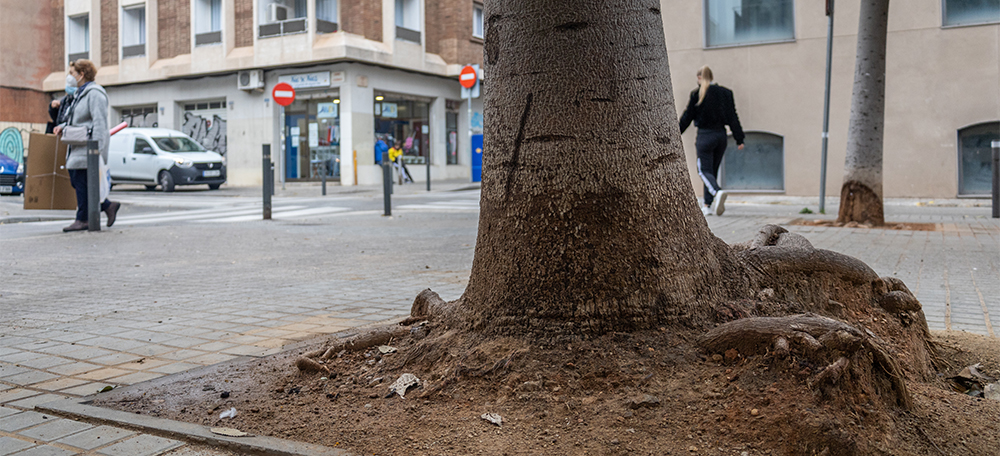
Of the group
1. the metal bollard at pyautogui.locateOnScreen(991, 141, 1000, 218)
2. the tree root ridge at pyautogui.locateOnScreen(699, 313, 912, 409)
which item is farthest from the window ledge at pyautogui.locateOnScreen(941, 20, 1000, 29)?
the tree root ridge at pyautogui.locateOnScreen(699, 313, 912, 409)

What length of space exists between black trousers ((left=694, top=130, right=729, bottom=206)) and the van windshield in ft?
63.1

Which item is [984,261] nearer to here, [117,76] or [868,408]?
[868,408]

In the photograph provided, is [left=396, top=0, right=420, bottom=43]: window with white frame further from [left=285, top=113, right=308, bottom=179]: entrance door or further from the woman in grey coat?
the woman in grey coat

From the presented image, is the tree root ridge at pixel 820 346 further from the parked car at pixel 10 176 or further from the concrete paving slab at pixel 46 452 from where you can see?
the parked car at pixel 10 176

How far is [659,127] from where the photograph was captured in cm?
299

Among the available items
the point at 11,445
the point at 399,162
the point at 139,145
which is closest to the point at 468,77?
the point at 399,162

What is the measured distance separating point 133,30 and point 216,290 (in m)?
33.0

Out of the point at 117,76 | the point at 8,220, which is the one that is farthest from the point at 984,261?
the point at 117,76

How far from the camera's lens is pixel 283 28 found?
30062 millimetres

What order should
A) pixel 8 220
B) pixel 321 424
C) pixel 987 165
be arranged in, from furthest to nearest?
pixel 987 165, pixel 8 220, pixel 321 424

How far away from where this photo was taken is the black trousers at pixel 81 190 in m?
10.4

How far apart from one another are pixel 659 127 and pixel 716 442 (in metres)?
1.16

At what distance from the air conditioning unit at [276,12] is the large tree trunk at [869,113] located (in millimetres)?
24591

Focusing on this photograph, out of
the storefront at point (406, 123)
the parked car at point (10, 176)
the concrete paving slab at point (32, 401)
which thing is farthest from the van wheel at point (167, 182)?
the concrete paving slab at point (32, 401)
